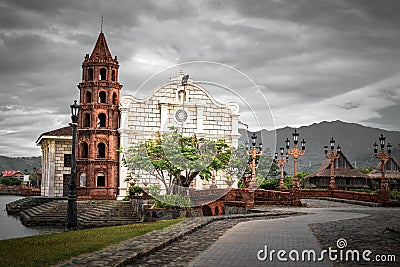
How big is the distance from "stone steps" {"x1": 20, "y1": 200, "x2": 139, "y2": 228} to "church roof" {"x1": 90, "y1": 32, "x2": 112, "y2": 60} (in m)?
13.2

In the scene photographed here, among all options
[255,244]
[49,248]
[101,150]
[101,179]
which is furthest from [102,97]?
[255,244]

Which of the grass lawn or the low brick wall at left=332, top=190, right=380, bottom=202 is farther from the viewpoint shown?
the low brick wall at left=332, top=190, right=380, bottom=202

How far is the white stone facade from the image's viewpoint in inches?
1197

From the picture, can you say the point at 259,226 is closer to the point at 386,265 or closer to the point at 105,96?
the point at 386,265

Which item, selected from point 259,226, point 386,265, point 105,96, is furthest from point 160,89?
point 386,265

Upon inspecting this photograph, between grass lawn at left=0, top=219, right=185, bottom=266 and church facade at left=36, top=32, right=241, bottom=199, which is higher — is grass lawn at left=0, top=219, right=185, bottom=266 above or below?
below

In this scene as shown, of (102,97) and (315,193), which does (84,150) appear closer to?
(102,97)

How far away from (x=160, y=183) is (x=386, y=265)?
20.2m

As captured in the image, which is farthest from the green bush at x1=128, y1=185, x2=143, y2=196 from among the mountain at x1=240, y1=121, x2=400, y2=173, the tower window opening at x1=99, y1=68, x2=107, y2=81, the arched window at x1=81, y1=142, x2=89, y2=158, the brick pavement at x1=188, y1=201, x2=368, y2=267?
the mountain at x1=240, y1=121, x2=400, y2=173

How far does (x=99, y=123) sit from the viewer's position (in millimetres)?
40438

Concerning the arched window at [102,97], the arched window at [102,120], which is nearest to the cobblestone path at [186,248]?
the arched window at [102,120]

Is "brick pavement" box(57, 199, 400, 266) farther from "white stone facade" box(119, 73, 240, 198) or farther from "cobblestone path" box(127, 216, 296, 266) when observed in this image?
"white stone facade" box(119, 73, 240, 198)

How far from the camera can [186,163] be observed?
882 inches

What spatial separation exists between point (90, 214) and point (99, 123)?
40.0ft
